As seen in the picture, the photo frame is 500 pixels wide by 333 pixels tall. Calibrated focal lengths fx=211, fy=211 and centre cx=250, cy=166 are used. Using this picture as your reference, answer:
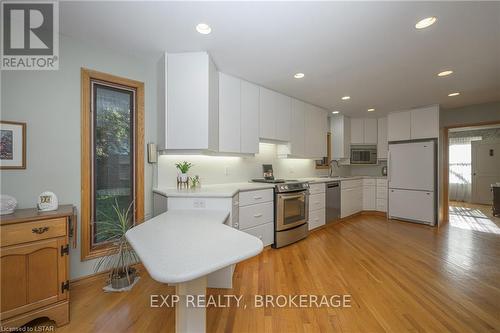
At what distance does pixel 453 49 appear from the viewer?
222 cm

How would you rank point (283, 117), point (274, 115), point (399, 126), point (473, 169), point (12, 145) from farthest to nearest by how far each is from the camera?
point (473, 169), point (399, 126), point (283, 117), point (274, 115), point (12, 145)

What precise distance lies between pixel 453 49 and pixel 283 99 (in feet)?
6.98

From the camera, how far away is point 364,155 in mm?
5344

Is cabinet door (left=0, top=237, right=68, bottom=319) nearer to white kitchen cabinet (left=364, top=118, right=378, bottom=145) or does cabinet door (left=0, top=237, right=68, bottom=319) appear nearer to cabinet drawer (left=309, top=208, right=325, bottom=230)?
cabinet drawer (left=309, top=208, right=325, bottom=230)

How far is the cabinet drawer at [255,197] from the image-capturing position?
2.64 meters

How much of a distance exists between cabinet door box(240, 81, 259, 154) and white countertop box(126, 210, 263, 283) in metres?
1.87

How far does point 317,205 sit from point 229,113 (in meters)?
2.33

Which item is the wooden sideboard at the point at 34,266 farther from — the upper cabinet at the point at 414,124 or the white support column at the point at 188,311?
the upper cabinet at the point at 414,124

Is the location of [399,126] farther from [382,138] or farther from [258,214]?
[258,214]

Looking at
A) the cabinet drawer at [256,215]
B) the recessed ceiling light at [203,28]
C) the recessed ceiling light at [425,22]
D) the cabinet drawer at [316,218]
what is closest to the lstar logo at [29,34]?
the recessed ceiling light at [203,28]

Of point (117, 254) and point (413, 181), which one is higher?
point (413, 181)

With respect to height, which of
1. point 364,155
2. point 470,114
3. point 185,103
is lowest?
point 364,155

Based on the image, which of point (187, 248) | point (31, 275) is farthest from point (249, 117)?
point (31, 275)

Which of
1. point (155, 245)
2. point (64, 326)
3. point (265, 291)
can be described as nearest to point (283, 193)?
point (265, 291)
